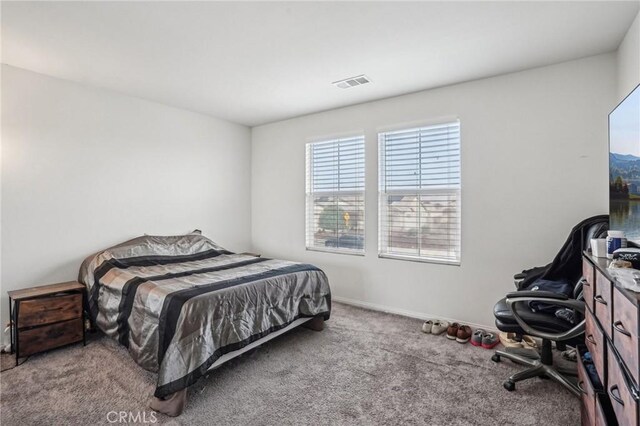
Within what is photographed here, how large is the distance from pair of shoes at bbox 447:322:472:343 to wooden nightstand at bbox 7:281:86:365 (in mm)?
3348

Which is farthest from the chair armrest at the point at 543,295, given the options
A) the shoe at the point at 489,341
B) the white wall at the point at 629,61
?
the white wall at the point at 629,61

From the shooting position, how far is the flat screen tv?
1.59m

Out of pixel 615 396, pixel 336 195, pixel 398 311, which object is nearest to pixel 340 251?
pixel 336 195

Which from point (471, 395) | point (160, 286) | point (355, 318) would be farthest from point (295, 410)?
point (355, 318)

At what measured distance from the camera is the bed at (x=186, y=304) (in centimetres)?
201

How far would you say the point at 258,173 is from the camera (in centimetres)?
492

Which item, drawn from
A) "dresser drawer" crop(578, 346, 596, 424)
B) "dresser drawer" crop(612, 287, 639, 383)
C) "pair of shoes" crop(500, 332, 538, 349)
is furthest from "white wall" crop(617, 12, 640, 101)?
"pair of shoes" crop(500, 332, 538, 349)

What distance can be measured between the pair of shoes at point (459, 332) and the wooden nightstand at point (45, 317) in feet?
11.0

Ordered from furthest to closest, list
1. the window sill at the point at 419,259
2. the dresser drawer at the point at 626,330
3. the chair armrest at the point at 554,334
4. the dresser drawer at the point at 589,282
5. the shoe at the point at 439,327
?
the window sill at the point at 419,259
the shoe at the point at 439,327
the chair armrest at the point at 554,334
the dresser drawer at the point at 589,282
the dresser drawer at the point at 626,330

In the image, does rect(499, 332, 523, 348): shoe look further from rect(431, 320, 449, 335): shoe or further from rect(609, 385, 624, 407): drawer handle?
rect(609, 385, 624, 407): drawer handle

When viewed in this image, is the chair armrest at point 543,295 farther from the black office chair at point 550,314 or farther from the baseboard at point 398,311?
the baseboard at point 398,311

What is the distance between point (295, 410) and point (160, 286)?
1.31 metres

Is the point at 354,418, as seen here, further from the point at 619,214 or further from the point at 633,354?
the point at 619,214

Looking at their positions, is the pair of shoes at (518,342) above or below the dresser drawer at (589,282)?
below
